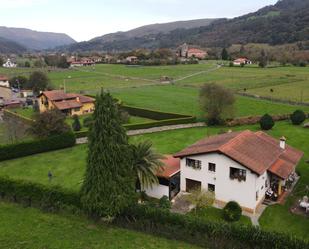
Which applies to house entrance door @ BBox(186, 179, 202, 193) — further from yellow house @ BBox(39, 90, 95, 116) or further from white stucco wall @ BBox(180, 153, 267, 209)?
yellow house @ BBox(39, 90, 95, 116)

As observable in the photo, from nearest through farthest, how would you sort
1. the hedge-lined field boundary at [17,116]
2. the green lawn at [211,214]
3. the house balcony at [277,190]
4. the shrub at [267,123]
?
the green lawn at [211,214] < the house balcony at [277,190] < the shrub at [267,123] < the hedge-lined field boundary at [17,116]

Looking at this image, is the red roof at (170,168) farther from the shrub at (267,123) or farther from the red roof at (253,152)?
the shrub at (267,123)

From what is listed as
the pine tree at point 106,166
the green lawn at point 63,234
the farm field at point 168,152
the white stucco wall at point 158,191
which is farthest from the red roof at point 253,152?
the green lawn at point 63,234

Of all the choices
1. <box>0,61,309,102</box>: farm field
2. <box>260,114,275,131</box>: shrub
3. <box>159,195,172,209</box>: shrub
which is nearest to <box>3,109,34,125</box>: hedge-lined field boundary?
<box>0,61,309,102</box>: farm field

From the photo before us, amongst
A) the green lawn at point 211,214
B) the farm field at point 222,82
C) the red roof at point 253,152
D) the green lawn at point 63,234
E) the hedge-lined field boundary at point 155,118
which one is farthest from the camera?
the farm field at point 222,82

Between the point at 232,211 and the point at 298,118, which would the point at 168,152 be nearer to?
the point at 232,211

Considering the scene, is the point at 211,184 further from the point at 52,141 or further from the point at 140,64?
the point at 140,64

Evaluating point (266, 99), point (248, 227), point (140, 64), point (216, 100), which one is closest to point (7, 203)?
point (248, 227)
